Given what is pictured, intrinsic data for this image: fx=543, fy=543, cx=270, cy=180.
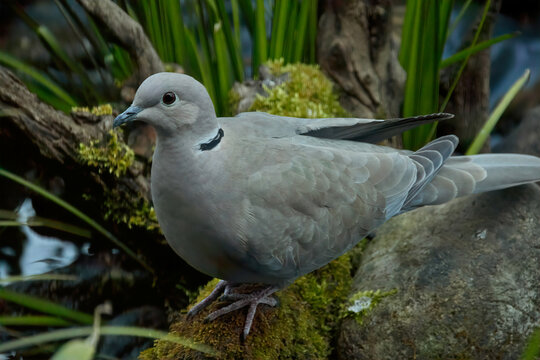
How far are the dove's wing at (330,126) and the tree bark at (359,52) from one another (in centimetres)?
111

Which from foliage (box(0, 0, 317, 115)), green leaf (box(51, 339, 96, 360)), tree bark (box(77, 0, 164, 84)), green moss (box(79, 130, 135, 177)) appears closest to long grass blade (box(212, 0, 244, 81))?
foliage (box(0, 0, 317, 115))

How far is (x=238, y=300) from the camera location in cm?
244

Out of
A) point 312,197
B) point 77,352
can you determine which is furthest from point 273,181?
point 77,352

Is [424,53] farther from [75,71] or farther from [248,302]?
[75,71]

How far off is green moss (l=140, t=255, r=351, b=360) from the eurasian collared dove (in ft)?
0.22

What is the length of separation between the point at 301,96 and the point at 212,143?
1.69m

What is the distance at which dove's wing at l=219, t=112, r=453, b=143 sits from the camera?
2.45 metres

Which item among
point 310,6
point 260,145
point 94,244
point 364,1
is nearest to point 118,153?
point 94,244

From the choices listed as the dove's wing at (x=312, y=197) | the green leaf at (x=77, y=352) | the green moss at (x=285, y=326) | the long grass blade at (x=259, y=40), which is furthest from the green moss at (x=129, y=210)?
the green leaf at (x=77, y=352)

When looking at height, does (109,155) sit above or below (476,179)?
above

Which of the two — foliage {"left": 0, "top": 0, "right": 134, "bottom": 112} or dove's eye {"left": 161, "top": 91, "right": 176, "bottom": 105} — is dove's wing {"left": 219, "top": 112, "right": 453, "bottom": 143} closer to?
dove's eye {"left": 161, "top": 91, "right": 176, "bottom": 105}

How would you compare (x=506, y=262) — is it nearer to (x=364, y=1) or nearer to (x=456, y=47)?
(x=364, y=1)

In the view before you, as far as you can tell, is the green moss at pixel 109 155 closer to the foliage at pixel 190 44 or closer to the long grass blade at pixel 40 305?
the foliage at pixel 190 44

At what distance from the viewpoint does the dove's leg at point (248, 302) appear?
7.71 feet
